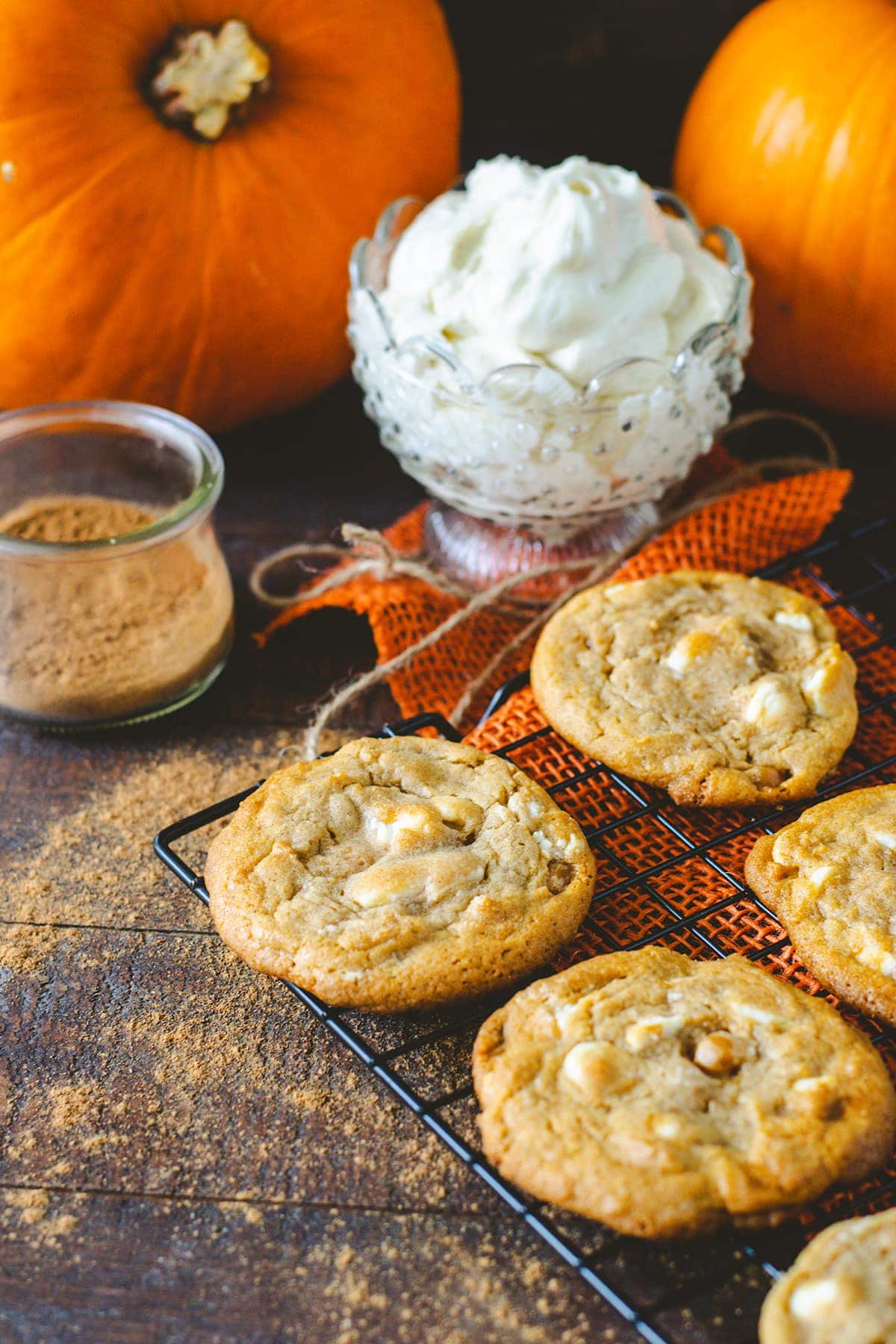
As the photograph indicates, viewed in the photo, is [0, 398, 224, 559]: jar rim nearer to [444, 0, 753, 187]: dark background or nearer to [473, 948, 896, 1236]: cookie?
[473, 948, 896, 1236]: cookie

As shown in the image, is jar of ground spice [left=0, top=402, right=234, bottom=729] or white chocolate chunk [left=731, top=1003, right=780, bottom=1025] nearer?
white chocolate chunk [left=731, top=1003, right=780, bottom=1025]

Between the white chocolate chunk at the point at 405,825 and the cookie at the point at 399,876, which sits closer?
the cookie at the point at 399,876

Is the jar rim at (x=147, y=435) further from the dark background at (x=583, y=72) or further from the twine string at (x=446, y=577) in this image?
the dark background at (x=583, y=72)

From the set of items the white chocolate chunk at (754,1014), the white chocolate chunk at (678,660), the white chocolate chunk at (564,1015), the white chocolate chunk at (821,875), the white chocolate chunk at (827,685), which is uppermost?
the white chocolate chunk at (827,685)

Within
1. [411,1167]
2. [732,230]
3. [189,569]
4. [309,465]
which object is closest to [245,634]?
[189,569]

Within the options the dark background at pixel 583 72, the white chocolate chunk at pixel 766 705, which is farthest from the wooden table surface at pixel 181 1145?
the dark background at pixel 583 72

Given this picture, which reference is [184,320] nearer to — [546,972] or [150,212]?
[150,212]

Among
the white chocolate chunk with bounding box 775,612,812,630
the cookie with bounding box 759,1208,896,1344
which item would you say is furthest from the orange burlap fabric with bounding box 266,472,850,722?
the cookie with bounding box 759,1208,896,1344
